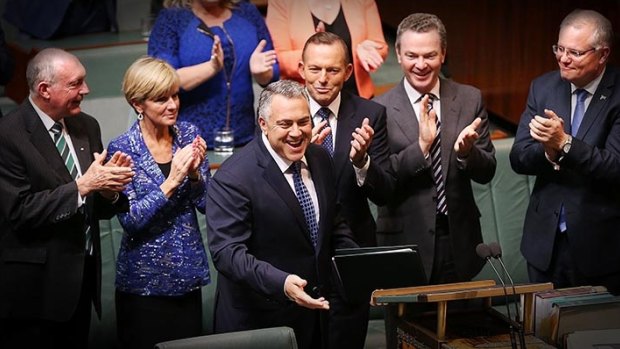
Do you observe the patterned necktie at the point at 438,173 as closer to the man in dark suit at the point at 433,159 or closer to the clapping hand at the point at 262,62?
the man in dark suit at the point at 433,159

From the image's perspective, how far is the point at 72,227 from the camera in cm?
379

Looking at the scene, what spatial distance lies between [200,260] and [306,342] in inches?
20.3

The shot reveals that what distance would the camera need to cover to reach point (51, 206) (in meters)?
3.65

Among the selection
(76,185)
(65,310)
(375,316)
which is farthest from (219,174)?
(375,316)

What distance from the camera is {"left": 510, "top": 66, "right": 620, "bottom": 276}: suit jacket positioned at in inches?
160

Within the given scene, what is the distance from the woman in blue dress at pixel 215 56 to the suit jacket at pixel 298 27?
48 mm

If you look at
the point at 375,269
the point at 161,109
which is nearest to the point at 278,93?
the point at 161,109

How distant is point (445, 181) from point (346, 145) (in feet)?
1.23

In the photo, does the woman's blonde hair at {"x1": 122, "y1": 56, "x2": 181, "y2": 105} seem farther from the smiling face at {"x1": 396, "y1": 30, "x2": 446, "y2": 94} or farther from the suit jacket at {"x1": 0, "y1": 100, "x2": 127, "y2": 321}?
the smiling face at {"x1": 396, "y1": 30, "x2": 446, "y2": 94}

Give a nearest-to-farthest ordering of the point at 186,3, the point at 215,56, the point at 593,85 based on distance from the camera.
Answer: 1. the point at 593,85
2. the point at 215,56
3. the point at 186,3

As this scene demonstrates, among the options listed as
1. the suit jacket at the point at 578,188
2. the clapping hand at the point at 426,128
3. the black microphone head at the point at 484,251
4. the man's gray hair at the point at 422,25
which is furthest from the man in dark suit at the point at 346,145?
the black microphone head at the point at 484,251

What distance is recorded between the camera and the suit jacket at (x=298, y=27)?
4.65 metres

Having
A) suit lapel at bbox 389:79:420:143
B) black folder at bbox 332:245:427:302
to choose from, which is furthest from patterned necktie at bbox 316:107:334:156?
black folder at bbox 332:245:427:302

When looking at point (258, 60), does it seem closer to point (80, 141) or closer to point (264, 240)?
point (80, 141)
